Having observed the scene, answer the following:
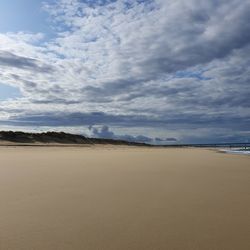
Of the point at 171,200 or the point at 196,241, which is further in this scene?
the point at 171,200

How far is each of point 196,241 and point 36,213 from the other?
1990 millimetres

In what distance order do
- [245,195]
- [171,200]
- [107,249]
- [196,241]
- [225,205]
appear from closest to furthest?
[107,249], [196,241], [225,205], [171,200], [245,195]

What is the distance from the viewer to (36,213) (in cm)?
411

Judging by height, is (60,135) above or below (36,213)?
above

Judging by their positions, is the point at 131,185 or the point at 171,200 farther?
the point at 131,185

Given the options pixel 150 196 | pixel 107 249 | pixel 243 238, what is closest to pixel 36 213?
pixel 107 249

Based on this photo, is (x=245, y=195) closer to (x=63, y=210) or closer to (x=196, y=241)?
(x=196, y=241)

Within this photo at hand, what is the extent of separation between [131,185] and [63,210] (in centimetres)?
235

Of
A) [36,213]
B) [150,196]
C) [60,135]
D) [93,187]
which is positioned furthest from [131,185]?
[60,135]

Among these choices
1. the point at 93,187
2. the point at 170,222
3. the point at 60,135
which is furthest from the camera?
the point at 60,135

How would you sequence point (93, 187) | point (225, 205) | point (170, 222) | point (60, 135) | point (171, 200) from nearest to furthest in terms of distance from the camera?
1. point (170, 222)
2. point (225, 205)
3. point (171, 200)
4. point (93, 187)
5. point (60, 135)

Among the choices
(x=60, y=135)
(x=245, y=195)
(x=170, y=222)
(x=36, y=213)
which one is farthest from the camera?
(x=60, y=135)

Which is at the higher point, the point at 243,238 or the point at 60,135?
the point at 60,135

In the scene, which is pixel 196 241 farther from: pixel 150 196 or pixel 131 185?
pixel 131 185
